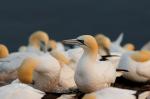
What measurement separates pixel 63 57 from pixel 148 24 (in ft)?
46.2

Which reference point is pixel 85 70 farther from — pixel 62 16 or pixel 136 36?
pixel 62 16

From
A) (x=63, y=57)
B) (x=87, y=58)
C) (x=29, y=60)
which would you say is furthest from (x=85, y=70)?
(x=63, y=57)

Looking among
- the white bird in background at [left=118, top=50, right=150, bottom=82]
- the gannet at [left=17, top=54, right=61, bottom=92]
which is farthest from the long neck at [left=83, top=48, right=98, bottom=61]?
the white bird in background at [left=118, top=50, right=150, bottom=82]

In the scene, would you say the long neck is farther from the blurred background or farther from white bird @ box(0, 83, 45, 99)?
the blurred background

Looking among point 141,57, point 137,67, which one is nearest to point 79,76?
point 137,67

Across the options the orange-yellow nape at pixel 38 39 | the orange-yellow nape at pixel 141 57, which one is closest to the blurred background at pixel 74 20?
the orange-yellow nape at pixel 38 39

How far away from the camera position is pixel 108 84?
37.8ft

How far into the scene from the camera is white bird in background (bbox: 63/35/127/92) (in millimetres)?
11273

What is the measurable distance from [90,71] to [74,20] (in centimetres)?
1626

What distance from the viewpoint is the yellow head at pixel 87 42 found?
11.3 m

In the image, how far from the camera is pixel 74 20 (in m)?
27.5

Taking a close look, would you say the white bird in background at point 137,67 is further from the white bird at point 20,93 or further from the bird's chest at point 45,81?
the white bird at point 20,93

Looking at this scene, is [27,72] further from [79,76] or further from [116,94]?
[116,94]

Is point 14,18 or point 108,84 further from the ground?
point 14,18
